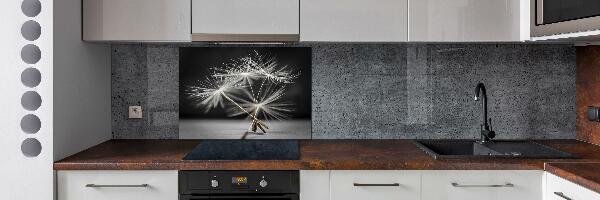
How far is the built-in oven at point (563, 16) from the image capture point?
208 cm

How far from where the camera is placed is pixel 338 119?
9.89 ft

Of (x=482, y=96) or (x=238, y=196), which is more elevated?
(x=482, y=96)

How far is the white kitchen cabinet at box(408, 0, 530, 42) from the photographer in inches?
102

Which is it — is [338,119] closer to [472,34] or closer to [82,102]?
[472,34]

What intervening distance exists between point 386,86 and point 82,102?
59.6 inches

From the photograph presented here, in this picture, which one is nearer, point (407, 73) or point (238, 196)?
point (238, 196)

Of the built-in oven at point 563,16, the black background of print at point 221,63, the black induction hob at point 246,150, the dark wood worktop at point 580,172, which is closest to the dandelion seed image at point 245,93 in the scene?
the black background of print at point 221,63

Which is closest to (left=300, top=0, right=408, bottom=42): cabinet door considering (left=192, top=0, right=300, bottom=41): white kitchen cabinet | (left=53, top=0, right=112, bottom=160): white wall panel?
(left=192, top=0, right=300, bottom=41): white kitchen cabinet
